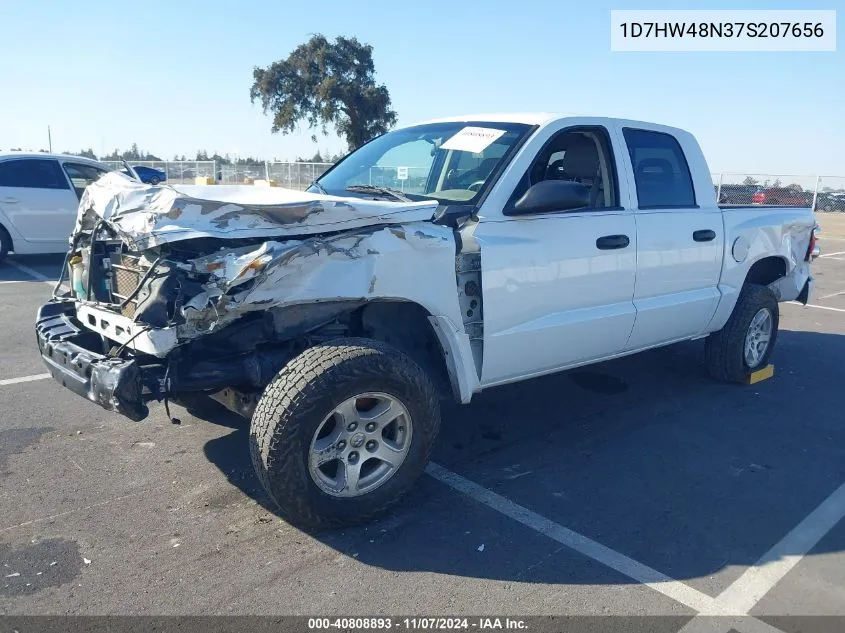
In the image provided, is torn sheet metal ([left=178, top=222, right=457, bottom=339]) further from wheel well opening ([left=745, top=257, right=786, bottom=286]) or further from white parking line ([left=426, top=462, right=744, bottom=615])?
wheel well opening ([left=745, top=257, right=786, bottom=286])

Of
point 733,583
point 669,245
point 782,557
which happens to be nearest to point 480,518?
point 733,583

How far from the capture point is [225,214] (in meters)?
3.21

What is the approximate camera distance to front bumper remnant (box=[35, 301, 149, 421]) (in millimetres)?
3119

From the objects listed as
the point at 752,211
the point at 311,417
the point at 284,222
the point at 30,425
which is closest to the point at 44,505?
the point at 30,425

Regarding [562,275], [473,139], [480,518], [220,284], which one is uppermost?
[473,139]

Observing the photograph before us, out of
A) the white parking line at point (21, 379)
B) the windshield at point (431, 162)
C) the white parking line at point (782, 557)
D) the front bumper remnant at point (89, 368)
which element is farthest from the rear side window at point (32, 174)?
the white parking line at point (782, 557)

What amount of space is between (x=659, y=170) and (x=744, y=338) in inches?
62.8

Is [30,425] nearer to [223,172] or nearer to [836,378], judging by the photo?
[836,378]

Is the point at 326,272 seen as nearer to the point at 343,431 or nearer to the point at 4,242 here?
the point at 343,431

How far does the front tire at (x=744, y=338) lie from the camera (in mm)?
5684

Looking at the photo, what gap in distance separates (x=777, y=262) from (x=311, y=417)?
4.64 m

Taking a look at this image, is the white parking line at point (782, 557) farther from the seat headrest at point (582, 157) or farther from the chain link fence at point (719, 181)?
the chain link fence at point (719, 181)

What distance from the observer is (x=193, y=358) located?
3371mm

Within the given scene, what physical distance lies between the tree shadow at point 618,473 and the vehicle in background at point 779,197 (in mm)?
21007
